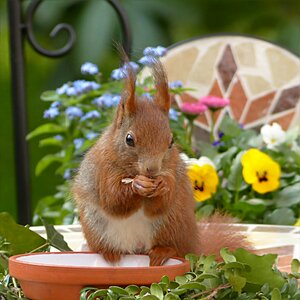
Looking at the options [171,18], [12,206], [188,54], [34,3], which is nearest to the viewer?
[34,3]

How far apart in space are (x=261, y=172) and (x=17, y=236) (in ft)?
4.55

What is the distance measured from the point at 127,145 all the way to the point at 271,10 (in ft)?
10.7

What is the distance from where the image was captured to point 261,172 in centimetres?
232

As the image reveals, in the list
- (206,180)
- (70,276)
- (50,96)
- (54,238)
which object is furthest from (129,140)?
(50,96)

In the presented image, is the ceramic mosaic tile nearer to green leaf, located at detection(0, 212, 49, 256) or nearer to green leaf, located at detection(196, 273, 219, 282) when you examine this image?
green leaf, located at detection(0, 212, 49, 256)

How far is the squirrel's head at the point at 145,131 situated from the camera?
99cm

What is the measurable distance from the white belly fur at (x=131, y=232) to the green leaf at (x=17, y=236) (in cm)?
8

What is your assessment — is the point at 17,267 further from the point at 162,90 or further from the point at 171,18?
the point at 171,18

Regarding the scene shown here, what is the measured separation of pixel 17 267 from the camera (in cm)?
84

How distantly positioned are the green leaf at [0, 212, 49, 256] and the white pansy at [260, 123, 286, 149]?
5.03ft

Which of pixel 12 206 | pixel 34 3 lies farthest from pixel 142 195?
pixel 12 206

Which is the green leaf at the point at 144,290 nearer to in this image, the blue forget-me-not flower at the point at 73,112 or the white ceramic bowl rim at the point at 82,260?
the white ceramic bowl rim at the point at 82,260

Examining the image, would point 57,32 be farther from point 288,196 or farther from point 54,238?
point 54,238

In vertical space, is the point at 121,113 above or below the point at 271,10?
below
